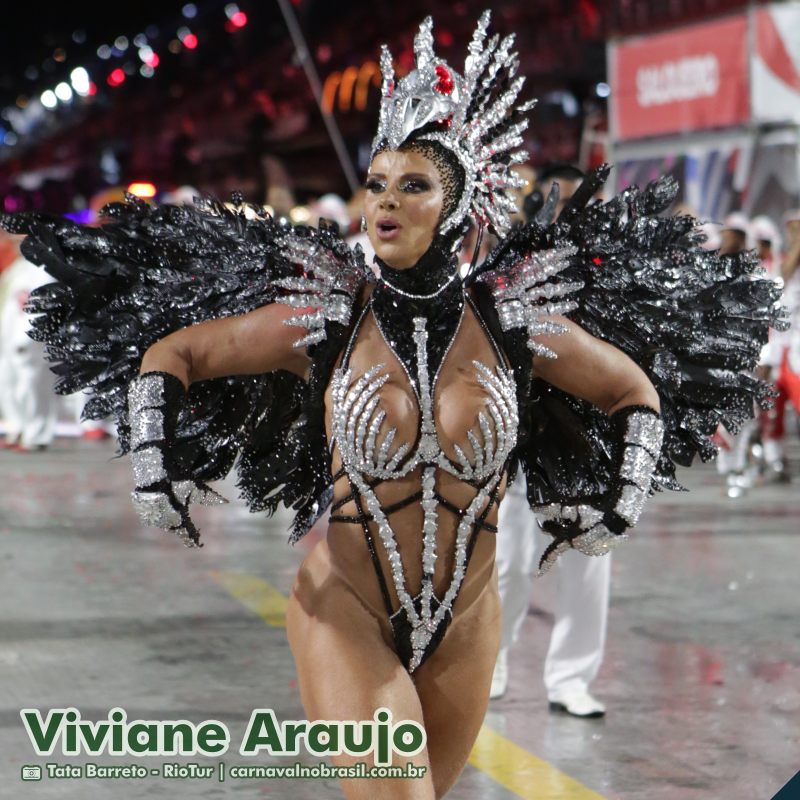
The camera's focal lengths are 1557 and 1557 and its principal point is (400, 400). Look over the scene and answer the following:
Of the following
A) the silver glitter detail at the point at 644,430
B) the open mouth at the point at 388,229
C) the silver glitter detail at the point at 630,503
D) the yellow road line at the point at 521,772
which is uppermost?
the open mouth at the point at 388,229

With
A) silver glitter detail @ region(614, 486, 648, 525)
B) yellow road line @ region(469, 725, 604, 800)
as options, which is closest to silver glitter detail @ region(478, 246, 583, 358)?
silver glitter detail @ region(614, 486, 648, 525)

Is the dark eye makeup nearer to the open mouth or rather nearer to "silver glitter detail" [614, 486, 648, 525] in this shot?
the open mouth

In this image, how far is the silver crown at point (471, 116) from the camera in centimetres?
371

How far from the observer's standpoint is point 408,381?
3.65 metres

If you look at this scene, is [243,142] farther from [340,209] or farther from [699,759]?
[699,759]

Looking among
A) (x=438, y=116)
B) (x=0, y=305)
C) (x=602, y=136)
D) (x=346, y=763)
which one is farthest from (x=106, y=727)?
(x=602, y=136)

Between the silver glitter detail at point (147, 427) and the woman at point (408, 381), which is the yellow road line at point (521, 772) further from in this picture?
the silver glitter detail at point (147, 427)

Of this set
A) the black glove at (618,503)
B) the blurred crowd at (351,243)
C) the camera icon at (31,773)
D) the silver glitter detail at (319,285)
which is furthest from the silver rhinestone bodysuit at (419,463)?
the blurred crowd at (351,243)

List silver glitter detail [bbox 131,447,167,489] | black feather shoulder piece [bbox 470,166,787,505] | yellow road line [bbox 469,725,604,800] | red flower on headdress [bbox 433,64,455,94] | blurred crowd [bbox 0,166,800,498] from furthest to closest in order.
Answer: blurred crowd [bbox 0,166,800,498] → yellow road line [bbox 469,725,604,800] → black feather shoulder piece [bbox 470,166,787,505] → red flower on headdress [bbox 433,64,455,94] → silver glitter detail [bbox 131,447,167,489]

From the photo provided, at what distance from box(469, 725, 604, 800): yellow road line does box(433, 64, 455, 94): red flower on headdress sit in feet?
8.09

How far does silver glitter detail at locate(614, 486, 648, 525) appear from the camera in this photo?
3674 millimetres

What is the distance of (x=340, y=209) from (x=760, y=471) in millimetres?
4395

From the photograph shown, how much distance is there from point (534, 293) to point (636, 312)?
1.41 ft

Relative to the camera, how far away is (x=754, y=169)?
58.4 ft
